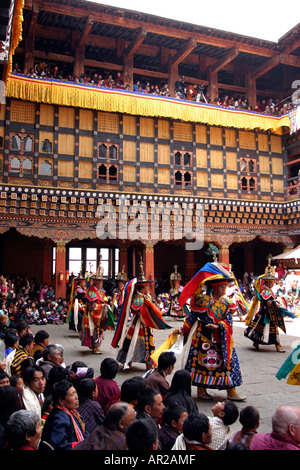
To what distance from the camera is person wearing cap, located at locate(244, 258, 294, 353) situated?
7.98m

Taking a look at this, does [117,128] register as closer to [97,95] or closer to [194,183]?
[97,95]

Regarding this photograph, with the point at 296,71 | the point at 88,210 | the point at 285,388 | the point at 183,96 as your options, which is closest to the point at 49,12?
the point at 183,96

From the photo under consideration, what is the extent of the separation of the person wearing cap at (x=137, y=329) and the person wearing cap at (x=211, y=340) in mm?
1288

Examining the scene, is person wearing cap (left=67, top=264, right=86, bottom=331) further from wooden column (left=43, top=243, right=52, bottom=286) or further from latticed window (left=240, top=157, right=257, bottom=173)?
latticed window (left=240, top=157, right=257, bottom=173)

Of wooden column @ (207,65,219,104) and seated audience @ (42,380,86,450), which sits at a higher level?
wooden column @ (207,65,219,104)

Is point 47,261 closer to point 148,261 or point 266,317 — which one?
point 148,261

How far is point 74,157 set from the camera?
49.4 feet

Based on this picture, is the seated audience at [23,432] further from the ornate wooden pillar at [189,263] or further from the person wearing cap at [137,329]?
the ornate wooden pillar at [189,263]

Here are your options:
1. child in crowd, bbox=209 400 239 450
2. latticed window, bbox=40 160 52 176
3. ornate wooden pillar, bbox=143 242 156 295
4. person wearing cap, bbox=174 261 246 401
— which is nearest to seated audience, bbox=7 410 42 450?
child in crowd, bbox=209 400 239 450

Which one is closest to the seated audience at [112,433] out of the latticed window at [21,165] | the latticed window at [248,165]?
the latticed window at [21,165]

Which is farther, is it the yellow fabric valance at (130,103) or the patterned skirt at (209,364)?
the yellow fabric valance at (130,103)

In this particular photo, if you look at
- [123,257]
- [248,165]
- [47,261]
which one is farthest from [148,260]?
[248,165]

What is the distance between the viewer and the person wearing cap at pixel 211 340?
497 cm

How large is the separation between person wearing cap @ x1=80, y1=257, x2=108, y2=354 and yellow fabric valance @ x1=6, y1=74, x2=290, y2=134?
28.0 feet
